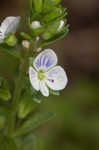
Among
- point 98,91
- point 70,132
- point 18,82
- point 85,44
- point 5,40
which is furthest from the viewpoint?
point 85,44

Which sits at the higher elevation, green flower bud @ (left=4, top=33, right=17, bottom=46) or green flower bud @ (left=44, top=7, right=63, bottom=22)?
green flower bud @ (left=44, top=7, right=63, bottom=22)

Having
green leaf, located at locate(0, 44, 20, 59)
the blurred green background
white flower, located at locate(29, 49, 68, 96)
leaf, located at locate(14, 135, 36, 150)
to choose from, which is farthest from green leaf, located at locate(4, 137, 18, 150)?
the blurred green background

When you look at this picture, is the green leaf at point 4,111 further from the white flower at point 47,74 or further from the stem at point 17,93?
the white flower at point 47,74

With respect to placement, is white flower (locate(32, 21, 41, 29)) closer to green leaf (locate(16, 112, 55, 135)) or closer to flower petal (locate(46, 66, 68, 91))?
flower petal (locate(46, 66, 68, 91))

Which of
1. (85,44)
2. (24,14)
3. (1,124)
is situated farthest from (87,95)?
(1,124)

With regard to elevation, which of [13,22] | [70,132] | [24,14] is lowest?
[70,132]

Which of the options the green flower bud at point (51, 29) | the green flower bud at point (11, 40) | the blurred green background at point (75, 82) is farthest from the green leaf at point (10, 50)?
the blurred green background at point (75, 82)

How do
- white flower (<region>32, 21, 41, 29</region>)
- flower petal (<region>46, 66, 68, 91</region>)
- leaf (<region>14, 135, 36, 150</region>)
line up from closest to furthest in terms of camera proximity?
white flower (<region>32, 21, 41, 29</region>)
flower petal (<region>46, 66, 68, 91</region>)
leaf (<region>14, 135, 36, 150</region>)

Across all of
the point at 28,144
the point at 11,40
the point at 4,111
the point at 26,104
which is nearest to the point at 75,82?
the point at 28,144

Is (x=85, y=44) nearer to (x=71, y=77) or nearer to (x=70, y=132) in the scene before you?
(x=71, y=77)
